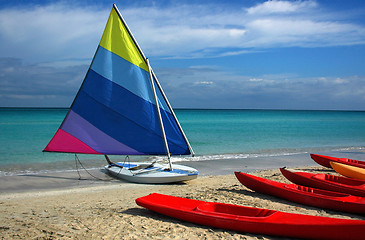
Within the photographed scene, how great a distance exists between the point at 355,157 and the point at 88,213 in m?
15.3

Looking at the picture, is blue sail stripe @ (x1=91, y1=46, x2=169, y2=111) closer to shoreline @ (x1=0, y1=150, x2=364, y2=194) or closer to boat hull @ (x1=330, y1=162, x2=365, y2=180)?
shoreline @ (x1=0, y1=150, x2=364, y2=194)

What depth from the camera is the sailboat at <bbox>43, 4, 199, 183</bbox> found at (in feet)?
32.0

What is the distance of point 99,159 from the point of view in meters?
15.4

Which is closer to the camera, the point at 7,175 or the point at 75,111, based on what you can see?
the point at 75,111

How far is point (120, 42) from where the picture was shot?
992cm

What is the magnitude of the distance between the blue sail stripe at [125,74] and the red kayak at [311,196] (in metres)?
3.76

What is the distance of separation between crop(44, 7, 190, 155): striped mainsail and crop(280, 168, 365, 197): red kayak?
11.6ft

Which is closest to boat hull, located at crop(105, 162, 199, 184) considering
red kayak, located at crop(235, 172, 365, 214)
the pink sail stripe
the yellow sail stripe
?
the pink sail stripe

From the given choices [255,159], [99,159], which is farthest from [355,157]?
[99,159]

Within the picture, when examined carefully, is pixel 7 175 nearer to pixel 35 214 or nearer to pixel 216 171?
pixel 35 214

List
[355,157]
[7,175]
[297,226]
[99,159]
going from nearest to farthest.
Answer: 1. [297,226]
2. [7,175]
3. [99,159]
4. [355,157]

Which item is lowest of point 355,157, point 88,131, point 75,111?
point 355,157

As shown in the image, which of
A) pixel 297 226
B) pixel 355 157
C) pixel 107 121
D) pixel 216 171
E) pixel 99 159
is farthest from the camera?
pixel 355 157

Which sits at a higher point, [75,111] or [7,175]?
[75,111]
